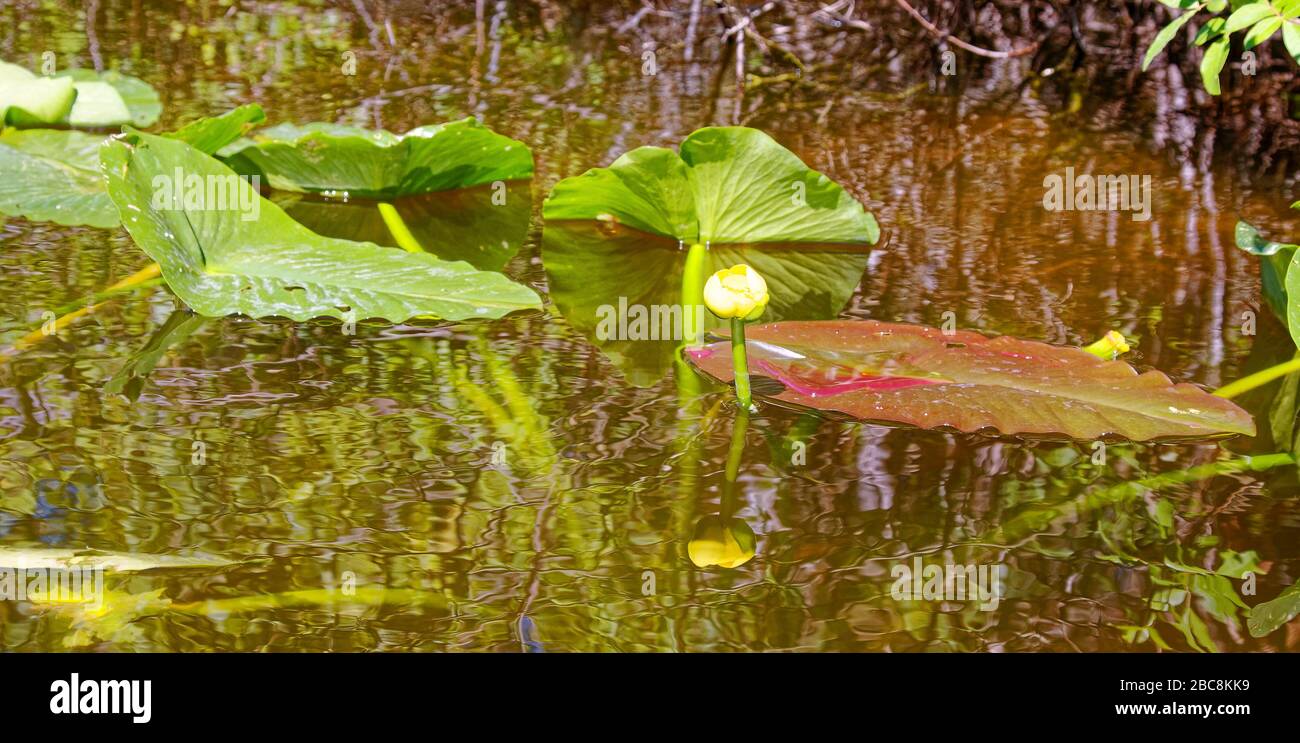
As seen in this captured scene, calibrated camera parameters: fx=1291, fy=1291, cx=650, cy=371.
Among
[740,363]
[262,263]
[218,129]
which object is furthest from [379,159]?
[740,363]

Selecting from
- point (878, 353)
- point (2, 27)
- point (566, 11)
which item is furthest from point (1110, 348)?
point (2, 27)

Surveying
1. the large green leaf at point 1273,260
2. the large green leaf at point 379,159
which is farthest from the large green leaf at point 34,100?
the large green leaf at point 1273,260

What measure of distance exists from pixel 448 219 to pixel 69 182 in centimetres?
52

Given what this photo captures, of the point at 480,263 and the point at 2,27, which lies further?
the point at 2,27

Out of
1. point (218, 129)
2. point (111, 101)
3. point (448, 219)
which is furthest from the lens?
point (111, 101)

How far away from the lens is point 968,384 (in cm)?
124

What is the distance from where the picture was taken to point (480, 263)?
1.70 m

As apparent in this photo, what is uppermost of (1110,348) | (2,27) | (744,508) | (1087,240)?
(2,27)

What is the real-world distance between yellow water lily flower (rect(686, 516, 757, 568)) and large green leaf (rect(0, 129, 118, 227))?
3.40 feet

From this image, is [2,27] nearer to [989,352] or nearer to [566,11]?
[566,11]

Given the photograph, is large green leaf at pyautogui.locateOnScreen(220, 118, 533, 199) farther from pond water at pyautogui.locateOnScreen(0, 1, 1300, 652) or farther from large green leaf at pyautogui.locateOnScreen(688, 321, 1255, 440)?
large green leaf at pyautogui.locateOnScreen(688, 321, 1255, 440)

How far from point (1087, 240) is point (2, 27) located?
237cm

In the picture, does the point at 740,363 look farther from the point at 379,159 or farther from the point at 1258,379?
the point at 379,159

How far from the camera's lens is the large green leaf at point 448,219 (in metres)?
1.76
